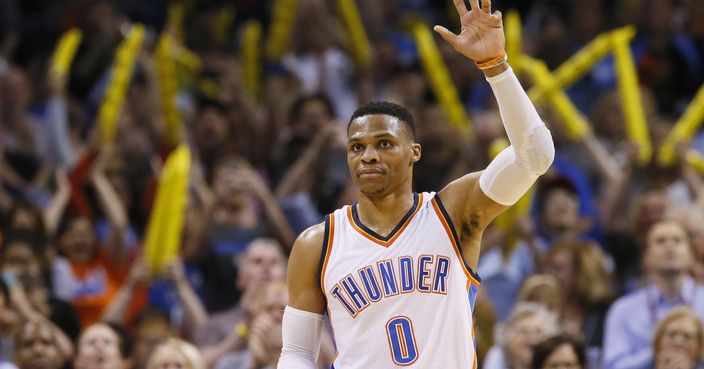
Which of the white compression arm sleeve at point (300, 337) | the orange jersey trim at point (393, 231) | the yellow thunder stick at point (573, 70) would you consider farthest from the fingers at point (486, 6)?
the yellow thunder stick at point (573, 70)

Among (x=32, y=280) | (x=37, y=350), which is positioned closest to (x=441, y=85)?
(x=32, y=280)

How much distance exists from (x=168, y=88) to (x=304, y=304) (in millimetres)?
5261

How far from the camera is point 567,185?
8352 millimetres

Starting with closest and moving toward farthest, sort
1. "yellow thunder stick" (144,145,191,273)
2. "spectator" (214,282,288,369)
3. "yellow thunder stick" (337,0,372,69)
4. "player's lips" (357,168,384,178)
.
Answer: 1. "player's lips" (357,168,384,178)
2. "spectator" (214,282,288,369)
3. "yellow thunder stick" (144,145,191,273)
4. "yellow thunder stick" (337,0,372,69)

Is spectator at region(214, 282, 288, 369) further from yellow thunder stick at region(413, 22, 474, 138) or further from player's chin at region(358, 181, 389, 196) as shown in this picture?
yellow thunder stick at region(413, 22, 474, 138)

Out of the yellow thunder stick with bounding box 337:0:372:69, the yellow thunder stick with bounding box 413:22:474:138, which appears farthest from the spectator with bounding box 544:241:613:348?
the yellow thunder stick with bounding box 337:0:372:69

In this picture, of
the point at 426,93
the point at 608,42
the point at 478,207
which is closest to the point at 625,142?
the point at 608,42

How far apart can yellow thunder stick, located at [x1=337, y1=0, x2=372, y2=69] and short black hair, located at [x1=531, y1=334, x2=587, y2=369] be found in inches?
166

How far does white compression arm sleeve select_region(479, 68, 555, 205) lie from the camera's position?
4297mm

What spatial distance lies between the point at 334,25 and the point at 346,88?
65 cm

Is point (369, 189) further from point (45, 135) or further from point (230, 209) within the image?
point (45, 135)

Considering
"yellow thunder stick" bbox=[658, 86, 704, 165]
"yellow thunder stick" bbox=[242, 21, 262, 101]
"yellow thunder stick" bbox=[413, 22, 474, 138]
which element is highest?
"yellow thunder stick" bbox=[242, 21, 262, 101]

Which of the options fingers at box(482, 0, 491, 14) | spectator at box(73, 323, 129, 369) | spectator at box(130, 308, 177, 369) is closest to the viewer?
fingers at box(482, 0, 491, 14)

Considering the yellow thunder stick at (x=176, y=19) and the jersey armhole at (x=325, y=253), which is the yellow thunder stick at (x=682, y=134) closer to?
the yellow thunder stick at (x=176, y=19)
